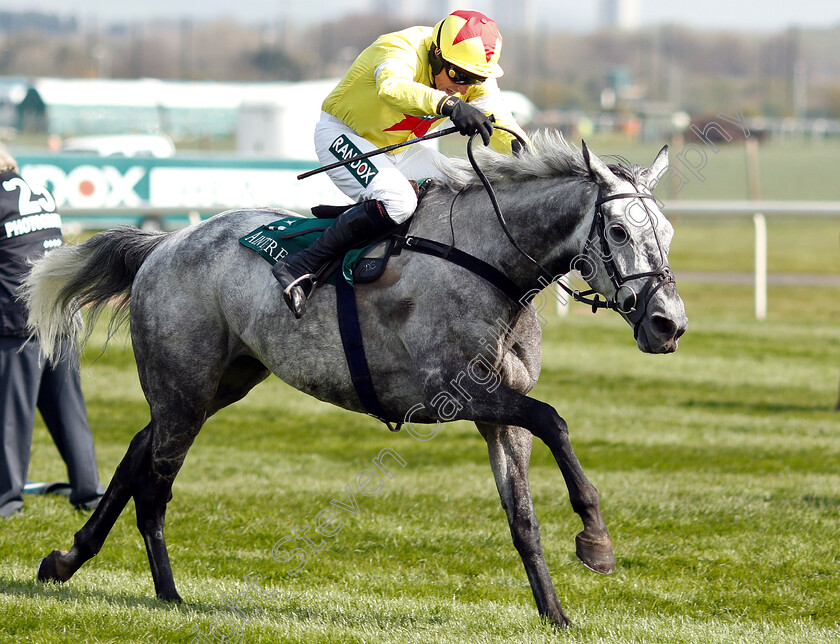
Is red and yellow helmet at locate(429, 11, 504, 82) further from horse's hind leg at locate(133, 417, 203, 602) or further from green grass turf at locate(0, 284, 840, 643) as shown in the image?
green grass turf at locate(0, 284, 840, 643)

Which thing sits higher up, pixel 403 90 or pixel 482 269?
pixel 403 90

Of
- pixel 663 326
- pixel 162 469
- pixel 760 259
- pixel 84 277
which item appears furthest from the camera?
pixel 760 259

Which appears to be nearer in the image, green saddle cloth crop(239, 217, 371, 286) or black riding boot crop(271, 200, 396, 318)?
black riding boot crop(271, 200, 396, 318)

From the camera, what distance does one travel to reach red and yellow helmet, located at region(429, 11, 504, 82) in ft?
13.3

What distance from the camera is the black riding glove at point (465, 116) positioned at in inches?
148

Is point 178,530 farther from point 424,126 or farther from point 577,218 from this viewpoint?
point 577,218

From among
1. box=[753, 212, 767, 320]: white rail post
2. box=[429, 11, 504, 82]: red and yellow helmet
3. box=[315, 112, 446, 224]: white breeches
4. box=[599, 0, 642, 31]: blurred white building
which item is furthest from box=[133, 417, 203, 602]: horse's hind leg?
box=[599, 0, 642, 31]: blurred white building

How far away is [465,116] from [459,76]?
0.46 meters

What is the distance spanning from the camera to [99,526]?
452 centimetres

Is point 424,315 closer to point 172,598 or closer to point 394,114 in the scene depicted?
point 394,114

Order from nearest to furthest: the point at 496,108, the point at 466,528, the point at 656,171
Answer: the point at 656,171 → the point at 496,108 → the point at 466,528

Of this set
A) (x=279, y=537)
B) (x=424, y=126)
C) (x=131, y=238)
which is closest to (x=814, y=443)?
(x=279, y=537)

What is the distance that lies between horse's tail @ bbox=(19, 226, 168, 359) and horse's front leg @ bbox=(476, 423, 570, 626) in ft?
5.85

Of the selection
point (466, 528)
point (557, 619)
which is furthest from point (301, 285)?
point (466, 528)
